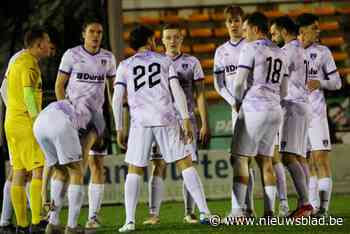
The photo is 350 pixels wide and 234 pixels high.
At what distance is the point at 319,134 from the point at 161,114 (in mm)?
2097

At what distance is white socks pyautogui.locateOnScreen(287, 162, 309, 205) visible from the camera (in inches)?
431

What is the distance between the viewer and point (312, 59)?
38.1ft

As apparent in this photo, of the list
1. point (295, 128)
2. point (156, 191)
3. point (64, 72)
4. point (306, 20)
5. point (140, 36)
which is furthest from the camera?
point (306, 20)

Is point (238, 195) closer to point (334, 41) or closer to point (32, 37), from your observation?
point (32, 37)

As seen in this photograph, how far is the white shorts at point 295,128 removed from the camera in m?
11.1

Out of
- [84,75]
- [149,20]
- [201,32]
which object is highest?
[149,20]

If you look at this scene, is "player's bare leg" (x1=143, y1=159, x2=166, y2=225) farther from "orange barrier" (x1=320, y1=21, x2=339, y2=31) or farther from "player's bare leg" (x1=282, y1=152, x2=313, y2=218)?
"orange barrier" (x1=320, y1=21, x2=339, y2=31)

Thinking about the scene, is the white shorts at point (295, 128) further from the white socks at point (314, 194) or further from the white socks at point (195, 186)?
the white socks at point (195, 186)

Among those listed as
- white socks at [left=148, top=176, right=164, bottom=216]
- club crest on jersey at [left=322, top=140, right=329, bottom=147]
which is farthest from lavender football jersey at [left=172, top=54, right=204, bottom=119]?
club crest on jersey at [left=322, top=140, right=329, bottom=147]

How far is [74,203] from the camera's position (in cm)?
982

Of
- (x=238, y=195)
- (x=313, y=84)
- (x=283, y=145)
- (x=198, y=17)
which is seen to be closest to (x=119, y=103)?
(x=238, y=195)

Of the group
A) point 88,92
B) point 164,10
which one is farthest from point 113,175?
point 164,10

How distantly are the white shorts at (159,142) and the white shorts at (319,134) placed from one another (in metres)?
1.86

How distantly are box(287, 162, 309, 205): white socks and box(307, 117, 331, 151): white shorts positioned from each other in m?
Answer: 0.77
